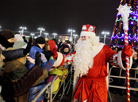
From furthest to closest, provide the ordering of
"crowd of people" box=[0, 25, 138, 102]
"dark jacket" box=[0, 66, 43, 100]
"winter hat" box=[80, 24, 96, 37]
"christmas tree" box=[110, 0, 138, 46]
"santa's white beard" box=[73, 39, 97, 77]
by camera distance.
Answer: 1. "christmas tree" box=[110, 0, 138, 46]
2. "winter hat" box=[80, 24, 96, 37]
3. "santa's white beard" box=[73, 39, 97, 77]
4. "crowd of people" box=[0, 25, 138, 102]
5. "dark jacket" box=[0, 66, 43, 100]

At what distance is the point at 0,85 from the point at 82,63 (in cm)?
167

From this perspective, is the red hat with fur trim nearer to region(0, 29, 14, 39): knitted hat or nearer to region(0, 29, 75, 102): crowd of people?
region(0, 29, 75, 102): crowd of people

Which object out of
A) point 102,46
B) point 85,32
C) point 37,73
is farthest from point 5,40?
point 102,46

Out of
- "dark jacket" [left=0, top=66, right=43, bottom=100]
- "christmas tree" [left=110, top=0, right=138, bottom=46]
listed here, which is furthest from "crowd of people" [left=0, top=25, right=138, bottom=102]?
"christmas tree" [left=110, top=0, right=138, bottom=46]

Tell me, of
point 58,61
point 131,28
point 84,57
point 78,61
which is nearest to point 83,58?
point 84,57

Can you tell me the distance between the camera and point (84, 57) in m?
2.46

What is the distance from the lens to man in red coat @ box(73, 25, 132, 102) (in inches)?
90.4

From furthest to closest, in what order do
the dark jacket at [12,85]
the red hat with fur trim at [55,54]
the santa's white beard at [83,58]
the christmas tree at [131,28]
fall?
the christmas tree at [131,28]
the santa's white beard at [83,58]
the red hat with fur trim at [55,54]
the dark jacket at [12,85]

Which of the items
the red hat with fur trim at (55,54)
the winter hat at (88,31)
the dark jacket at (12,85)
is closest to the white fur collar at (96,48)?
the winter hat at (88,31)

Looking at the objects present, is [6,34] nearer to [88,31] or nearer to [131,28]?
[88,31]

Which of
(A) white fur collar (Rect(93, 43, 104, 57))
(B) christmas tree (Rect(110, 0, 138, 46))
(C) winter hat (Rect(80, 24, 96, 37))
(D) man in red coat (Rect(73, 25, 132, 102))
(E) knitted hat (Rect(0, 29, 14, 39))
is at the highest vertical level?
(B) christmas tree (Rect(110, 0, 138, 46))

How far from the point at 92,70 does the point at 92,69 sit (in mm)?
22

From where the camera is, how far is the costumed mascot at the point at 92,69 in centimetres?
229

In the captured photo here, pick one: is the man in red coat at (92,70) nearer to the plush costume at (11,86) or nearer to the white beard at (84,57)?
the white beard at (84,57)
